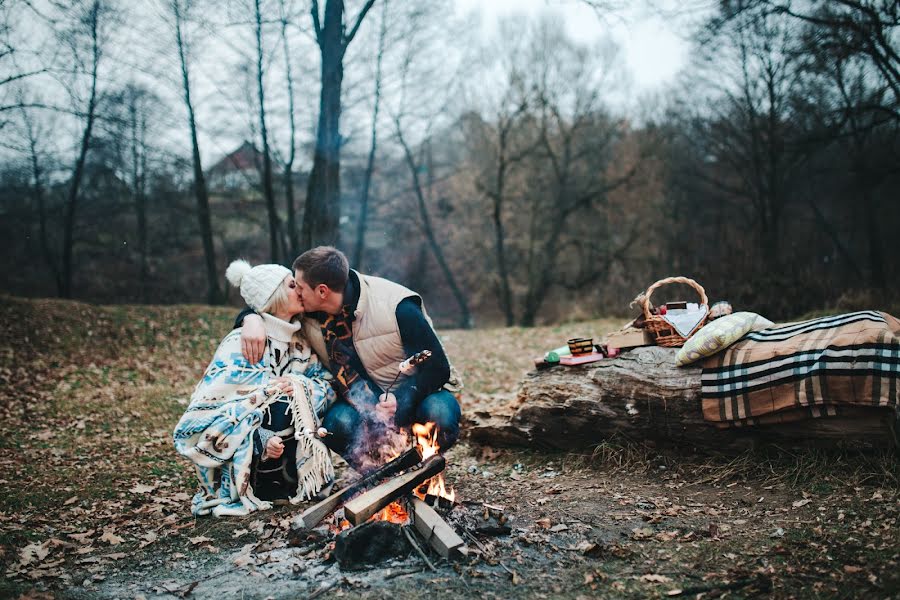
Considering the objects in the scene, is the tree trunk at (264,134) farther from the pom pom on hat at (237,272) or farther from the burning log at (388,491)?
the burning log at (388,491)

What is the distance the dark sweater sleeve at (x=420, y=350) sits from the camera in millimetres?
3789

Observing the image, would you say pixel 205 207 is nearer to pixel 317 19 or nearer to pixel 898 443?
pixel 317 19

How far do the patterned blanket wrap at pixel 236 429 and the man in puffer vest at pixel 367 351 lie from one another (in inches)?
5.3

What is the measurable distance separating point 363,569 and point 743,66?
19975 mm

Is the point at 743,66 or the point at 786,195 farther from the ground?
the point at 743,66

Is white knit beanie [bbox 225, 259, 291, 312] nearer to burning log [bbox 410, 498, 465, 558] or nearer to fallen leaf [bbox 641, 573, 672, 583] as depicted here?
burning log [bbox 410, 498, 465, 558]

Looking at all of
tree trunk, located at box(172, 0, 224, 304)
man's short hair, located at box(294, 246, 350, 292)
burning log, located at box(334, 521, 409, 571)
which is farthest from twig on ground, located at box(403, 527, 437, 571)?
tree trunk, located at box(172, 0, 224, 304)

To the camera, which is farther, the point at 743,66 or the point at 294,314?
the point at 743,66

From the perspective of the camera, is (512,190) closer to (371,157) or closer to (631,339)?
(371,157)

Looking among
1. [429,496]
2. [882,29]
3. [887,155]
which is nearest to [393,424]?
[429,496]

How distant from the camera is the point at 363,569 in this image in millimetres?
2951

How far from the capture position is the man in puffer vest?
149 inches

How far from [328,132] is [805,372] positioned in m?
6.72

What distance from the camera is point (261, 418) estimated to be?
391 cm
